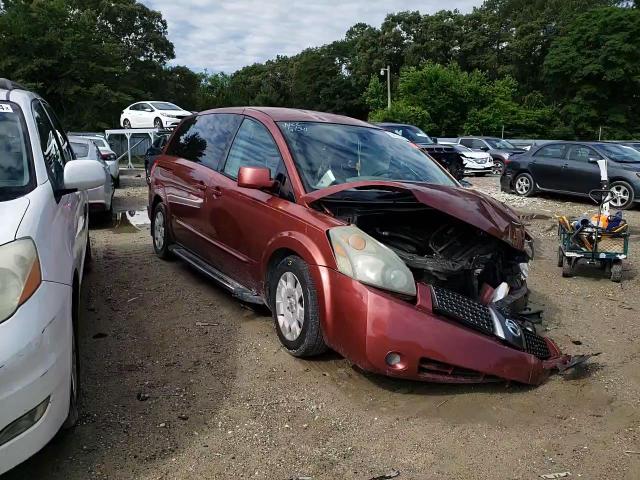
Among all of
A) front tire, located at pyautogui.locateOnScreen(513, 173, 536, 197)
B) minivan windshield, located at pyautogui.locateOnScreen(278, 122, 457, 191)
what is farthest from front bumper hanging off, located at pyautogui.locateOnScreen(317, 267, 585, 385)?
front tire, located at pyautogui.locateOnScreen(513, 173, 536, 197)

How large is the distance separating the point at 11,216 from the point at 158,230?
3985 millimetres

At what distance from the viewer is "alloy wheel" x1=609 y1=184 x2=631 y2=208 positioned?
12242 millimetres

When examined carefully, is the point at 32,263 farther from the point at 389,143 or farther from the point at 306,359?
the point at 389,143

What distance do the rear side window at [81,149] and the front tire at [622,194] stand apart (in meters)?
10.5

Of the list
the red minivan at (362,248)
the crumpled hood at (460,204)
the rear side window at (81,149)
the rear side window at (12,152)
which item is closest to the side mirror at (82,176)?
the rear side window at (12,152)

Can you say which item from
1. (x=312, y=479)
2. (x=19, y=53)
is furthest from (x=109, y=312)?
(x=19, y=53)

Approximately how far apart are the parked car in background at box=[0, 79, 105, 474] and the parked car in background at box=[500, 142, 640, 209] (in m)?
11.9

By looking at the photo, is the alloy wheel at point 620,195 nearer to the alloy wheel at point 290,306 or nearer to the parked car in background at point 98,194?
the parked car in background at point 98,194

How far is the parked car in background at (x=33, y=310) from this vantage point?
2.22 meters

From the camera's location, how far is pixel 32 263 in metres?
2.46

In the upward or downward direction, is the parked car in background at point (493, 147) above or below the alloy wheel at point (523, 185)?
above

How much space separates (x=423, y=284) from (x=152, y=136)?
20220 millimetres

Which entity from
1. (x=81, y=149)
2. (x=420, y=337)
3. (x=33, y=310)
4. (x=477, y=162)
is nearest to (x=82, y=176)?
(x=33, y=310)

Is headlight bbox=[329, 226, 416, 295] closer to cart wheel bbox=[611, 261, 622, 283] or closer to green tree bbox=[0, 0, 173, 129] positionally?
cart wheel bbox=[611, 261, 622, 283]
